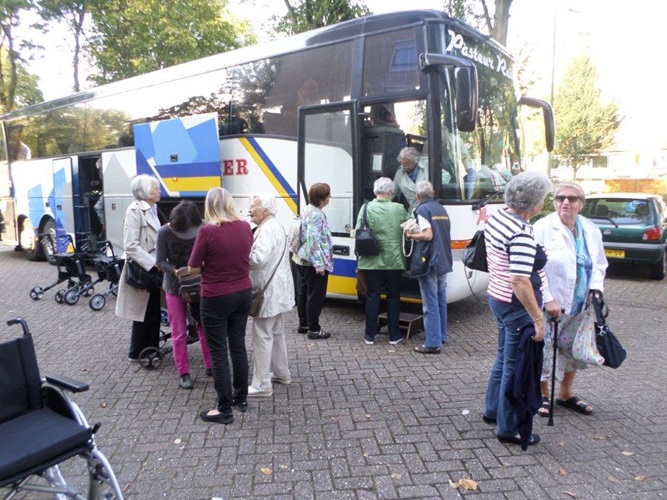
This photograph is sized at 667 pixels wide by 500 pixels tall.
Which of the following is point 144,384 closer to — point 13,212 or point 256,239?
point 256,239

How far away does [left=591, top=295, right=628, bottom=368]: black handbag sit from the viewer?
3754 mm

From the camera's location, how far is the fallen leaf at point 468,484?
3.06 metres

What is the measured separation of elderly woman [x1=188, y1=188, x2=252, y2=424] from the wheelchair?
116 cm

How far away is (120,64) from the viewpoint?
2022cm

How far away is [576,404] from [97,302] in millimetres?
6530

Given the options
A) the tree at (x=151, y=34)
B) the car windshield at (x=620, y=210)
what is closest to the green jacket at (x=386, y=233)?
the car windshield at (x=620, y=210)

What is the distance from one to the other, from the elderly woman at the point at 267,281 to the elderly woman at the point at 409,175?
223cm

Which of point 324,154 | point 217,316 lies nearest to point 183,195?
point 324,154

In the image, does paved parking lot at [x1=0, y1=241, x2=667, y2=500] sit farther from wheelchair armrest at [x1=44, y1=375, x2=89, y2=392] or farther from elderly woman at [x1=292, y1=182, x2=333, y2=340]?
wheelchair armrest at [x1=44, y1=375, x2=89, y2=392]

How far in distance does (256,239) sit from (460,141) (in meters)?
2.99

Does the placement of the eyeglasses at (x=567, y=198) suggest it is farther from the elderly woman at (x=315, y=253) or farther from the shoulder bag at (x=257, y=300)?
the elderly woman at (x=315, y=253)

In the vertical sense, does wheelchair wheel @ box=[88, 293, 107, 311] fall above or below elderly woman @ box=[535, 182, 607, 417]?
below

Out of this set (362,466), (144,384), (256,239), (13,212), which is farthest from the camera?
(13,212)

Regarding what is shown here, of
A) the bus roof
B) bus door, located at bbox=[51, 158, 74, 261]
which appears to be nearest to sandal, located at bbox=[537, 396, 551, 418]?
the bus roof
